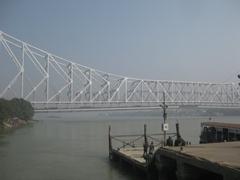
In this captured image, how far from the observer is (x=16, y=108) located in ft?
294

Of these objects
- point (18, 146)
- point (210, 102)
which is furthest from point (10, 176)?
point (210, 102)

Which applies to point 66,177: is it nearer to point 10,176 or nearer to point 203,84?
point 10,176

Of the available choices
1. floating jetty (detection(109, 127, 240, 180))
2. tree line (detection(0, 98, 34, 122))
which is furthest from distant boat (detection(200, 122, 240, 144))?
tree line (detection(0, 98, 34, 122))

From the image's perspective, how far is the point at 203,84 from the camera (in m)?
163

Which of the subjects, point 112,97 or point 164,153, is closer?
point 164,153

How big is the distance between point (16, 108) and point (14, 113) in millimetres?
3792

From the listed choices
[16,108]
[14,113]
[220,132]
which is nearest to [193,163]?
[220,132]

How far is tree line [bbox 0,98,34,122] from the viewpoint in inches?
3049

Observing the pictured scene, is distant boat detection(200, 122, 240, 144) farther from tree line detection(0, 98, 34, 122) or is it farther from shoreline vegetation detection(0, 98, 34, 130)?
tree line detection(0, 98, 34, 122)

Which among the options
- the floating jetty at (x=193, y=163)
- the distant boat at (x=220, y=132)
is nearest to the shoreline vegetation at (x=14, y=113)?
the distant boat at (x=220, y=132)

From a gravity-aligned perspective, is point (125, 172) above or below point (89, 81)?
below

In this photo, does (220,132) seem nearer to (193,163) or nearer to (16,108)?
(193,163)

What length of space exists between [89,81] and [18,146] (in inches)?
3159

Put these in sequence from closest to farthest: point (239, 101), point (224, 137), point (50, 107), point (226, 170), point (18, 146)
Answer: point (226, 170), point (224, 137), point (18, 146), point (50, 107), point (239, 101)
